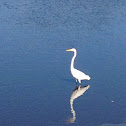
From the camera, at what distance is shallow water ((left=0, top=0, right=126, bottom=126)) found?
Answer: 61.1 feet

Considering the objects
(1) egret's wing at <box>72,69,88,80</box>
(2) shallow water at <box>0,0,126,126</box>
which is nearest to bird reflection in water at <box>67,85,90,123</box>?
(2) shallow water at <box>0,0,126,126</box>

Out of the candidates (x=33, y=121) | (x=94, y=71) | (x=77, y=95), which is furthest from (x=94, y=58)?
(x=33, y=121)

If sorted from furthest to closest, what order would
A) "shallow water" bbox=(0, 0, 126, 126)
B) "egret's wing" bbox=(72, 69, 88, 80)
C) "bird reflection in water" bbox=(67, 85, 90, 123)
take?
"egret's wing" bbox=(72, 69, 88, 80) < "bird reflection in water" bbox=(67, 85, 90, 123) < "shallow water" bbox=(0, 0, 126, 126)

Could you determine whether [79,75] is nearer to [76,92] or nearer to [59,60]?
[76,92]

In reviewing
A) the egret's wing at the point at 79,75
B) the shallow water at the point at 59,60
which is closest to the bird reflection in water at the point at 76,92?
the shallow water at the point at 59,60

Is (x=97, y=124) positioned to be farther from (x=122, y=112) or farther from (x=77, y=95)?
(x=77, y=95)

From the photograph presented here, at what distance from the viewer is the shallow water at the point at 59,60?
18.6 metres

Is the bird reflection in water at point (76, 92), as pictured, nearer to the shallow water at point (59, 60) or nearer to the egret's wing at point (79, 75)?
the shallow water at point (59, 60)

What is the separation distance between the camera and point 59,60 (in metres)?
24.7

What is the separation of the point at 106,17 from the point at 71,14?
3.34 meters

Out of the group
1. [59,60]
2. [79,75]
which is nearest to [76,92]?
[79,75]

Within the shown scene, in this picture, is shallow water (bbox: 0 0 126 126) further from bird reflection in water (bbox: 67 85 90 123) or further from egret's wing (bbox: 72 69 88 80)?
egret's wing (bbox: 72 69 88 80)

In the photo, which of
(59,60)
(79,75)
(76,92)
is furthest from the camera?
(59,60)

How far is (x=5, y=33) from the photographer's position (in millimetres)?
29219
